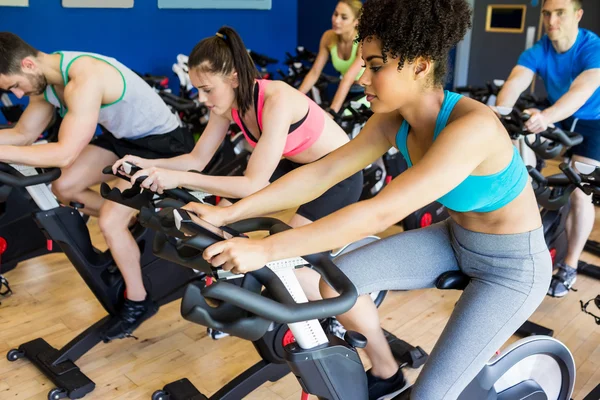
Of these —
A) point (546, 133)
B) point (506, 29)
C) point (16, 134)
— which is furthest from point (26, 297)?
point (506, 29)

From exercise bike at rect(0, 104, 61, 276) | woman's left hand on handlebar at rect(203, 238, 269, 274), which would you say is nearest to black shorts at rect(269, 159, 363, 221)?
woman's left hand on handlebar at rect(203, 238, 269, 274)

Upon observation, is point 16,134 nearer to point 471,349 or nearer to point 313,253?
point 313,253

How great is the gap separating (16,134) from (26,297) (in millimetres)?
885

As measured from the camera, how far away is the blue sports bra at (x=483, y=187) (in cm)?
141

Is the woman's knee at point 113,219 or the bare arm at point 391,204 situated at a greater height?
the bare arm at point 391,204

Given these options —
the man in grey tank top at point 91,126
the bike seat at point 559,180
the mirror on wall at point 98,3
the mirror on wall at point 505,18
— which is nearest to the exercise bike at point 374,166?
the bike seat at point 559,180

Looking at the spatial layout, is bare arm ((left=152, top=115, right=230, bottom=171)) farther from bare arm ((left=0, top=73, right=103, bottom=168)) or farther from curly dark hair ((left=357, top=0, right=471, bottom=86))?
curly dark hair ((left=357, top=0, right=471, bottom=86))

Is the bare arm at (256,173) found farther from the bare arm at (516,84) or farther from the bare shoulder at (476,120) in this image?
the bare arm at (516,84)

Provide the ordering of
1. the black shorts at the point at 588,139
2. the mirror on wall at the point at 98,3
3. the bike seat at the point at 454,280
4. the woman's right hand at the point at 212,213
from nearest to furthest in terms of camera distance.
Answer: the woman's right hand at the point at 212,213 → the bike seat at the point at 454,280 → the black shorts at the point at 588,139 → the mirror on wall at the point at 98,3

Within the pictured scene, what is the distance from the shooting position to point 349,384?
4.72ft

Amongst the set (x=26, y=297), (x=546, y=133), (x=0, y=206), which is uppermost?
(x=546, y=133)

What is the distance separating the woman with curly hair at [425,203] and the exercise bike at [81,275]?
106 cm

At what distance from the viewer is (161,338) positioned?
269 cm

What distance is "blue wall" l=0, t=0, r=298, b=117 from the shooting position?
500 centimetres
